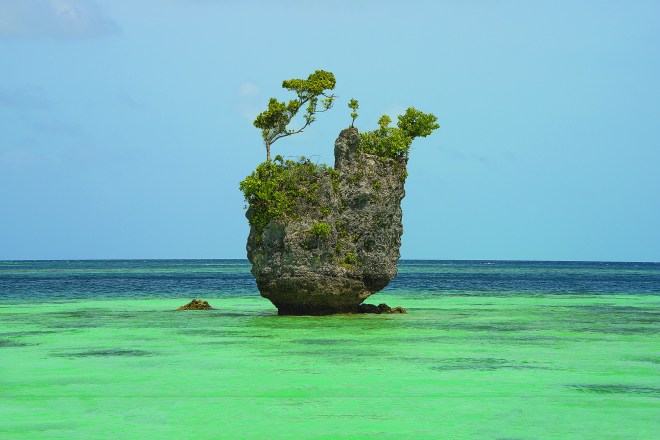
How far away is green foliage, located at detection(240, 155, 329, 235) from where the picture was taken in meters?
24.7

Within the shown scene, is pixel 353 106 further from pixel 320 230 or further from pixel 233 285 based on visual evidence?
pixel 233 285

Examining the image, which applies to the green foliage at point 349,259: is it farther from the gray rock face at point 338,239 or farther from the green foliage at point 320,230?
the green foliage at point 320,230

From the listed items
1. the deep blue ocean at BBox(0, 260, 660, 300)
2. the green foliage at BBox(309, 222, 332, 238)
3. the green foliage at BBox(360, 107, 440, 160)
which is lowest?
the deep blue ocean at BBox(0, 260, 660, 300)

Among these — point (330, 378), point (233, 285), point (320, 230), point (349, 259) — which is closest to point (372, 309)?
point (349, 259)

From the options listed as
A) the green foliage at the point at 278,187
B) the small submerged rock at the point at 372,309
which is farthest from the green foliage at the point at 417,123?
the small submerged rock at the point at 372,309

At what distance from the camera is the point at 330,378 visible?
14273mm

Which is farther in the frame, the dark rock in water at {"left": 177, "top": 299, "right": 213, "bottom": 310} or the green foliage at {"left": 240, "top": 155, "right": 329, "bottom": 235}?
the dark rock in water at {"left": 177, "top": 299, "right": 213, "bottom": 310}

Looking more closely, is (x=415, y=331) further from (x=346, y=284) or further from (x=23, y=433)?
(x=23, y=433)

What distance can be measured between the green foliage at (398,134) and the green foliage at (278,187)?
1.81m

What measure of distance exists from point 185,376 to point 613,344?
10202 millimetres

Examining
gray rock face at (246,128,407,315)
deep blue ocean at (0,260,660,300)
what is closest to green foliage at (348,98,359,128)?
gray rock face at (246,128,407,315)

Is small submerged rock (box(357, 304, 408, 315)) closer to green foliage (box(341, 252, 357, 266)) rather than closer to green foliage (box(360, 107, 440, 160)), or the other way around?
green foliage (box(341, 252, 357, 266))

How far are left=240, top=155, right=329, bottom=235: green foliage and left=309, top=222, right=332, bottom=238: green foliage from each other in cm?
81

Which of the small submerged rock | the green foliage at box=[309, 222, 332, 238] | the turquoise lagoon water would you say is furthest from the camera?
the small submerged rock
